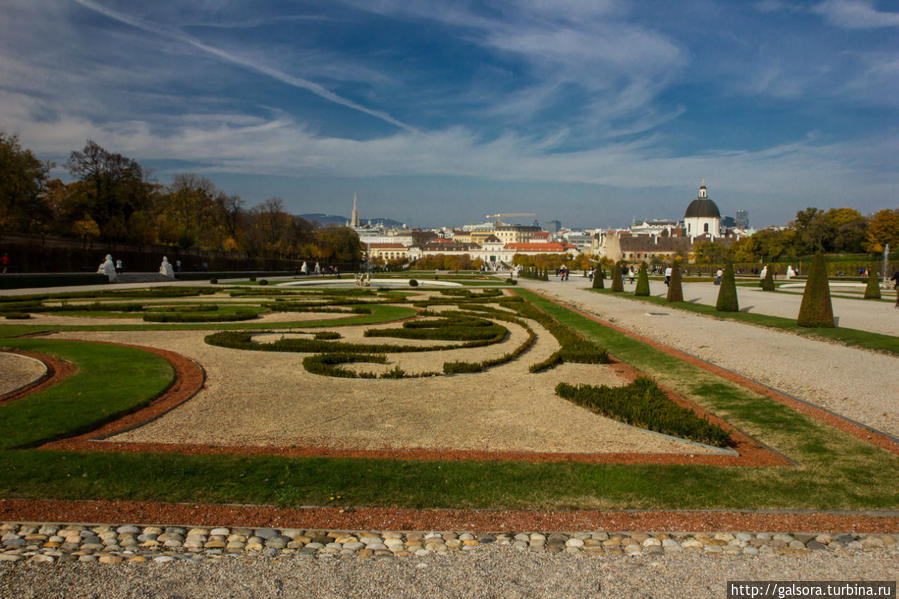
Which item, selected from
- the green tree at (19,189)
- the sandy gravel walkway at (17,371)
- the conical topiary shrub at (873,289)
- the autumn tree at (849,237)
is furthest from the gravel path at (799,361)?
the autumn tree at (849,237)

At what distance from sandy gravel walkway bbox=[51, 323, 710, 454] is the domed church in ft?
484

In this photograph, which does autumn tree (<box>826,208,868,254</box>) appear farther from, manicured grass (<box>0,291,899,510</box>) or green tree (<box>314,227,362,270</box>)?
manicured grass (<box>0,291,899,510</box>)

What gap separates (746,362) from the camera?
1016 cm

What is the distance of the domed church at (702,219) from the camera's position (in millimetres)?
143250

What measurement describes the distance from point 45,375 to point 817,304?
1647 cm

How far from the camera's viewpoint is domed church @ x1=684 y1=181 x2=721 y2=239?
143250 mm

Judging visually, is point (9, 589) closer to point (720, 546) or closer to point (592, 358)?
point (720, 546)

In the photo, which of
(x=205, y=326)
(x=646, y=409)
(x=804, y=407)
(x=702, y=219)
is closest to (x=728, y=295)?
(x=804, y=407)

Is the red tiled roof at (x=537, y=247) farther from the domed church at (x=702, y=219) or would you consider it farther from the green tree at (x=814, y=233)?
the green tree at (x=814, y=233)

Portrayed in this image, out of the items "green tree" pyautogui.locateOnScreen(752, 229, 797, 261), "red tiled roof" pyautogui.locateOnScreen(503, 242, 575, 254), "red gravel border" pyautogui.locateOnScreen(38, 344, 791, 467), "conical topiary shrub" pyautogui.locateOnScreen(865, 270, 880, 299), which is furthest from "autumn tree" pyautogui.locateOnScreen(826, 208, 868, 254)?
"red tiled roof" pyautogui.locateOnScreen(503, 242, 575, 254)

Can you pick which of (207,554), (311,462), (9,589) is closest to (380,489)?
(311,462)

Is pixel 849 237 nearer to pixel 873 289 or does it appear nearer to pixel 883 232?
pixel 883 232

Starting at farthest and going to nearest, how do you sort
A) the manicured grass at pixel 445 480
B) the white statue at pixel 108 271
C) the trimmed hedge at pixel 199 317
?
the white statue at pixel 108 271 < the trimmed hedge at pixel 199 317 < the manicured grass at pixel 445 480

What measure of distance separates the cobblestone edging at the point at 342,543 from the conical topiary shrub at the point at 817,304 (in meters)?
12.3
